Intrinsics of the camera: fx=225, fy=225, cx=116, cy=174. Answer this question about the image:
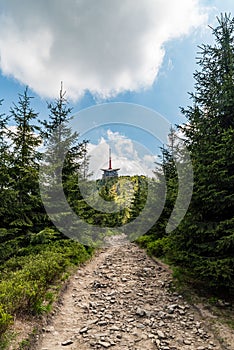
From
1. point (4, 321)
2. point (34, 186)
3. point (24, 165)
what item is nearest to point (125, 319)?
point (4, 321)

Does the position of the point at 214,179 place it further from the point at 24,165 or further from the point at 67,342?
the point at 24,165

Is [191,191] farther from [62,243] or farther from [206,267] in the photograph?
[62,243]

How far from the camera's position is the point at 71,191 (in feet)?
40.7

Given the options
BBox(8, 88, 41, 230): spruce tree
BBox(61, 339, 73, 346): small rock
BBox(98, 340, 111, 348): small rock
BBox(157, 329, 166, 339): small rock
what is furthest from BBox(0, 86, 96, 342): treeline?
BBox(157, 329, 166, 339): small rock

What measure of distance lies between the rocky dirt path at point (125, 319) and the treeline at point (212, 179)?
4.05 ft

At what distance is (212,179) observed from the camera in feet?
21.8

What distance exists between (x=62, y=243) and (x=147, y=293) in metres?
5.11

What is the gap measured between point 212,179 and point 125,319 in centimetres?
454

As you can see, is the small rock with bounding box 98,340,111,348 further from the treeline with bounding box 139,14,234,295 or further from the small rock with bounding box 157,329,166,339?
the treeline with bounding box 139,14,234,295

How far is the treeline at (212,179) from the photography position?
6254 mm

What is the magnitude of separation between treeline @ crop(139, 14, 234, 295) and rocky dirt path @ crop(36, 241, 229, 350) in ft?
4.05

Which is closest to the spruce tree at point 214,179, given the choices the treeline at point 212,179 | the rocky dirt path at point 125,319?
the treeline at point 212,179

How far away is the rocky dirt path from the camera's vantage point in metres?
4.74

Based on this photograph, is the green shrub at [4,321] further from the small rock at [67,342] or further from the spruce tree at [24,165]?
the spruce tree at [24,165]
